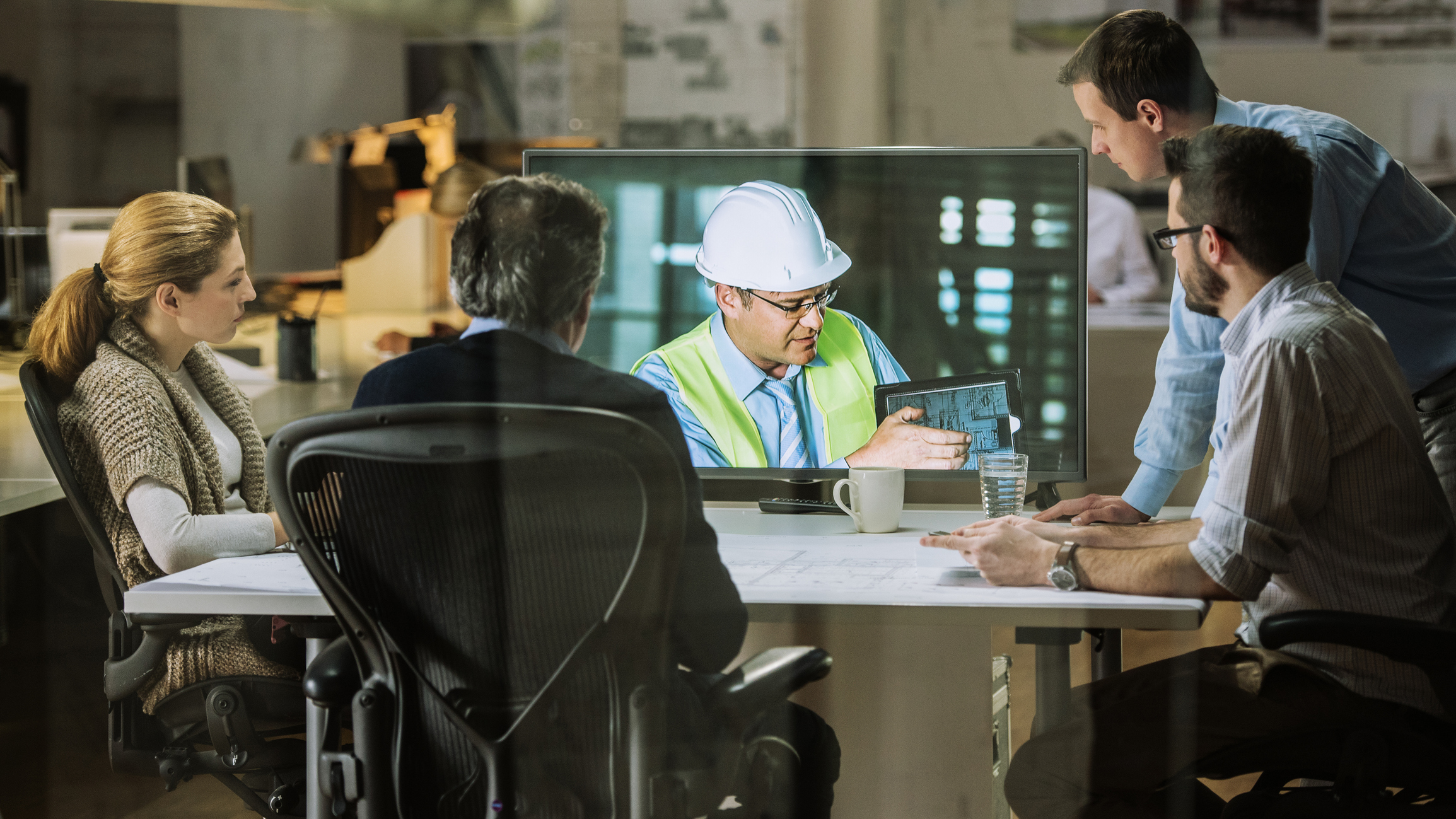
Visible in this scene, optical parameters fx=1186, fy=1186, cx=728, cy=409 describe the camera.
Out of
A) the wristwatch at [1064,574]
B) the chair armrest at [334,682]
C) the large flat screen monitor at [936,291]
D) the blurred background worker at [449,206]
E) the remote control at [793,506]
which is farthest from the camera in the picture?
the remote control at [793,506]

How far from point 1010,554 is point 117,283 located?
1.13 meters

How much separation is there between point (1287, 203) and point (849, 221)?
0.46 meters

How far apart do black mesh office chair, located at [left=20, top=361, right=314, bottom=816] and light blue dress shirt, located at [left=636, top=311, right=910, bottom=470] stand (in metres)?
0.57

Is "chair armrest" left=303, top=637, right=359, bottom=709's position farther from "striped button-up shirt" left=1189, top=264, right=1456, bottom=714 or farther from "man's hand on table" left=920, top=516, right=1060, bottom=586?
"striped button-up shirt" left=1189, top=264, right=1456, bottom=714

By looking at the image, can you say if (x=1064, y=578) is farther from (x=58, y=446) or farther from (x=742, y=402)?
(x=58, y=446)

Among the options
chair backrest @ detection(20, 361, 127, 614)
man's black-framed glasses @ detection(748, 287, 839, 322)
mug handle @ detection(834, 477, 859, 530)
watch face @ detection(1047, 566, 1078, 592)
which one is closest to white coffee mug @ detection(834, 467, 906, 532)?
mug handle @ detection(834, 477, 859, 530)

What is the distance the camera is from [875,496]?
148cm

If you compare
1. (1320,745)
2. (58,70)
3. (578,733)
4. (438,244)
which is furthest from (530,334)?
(1320,745)

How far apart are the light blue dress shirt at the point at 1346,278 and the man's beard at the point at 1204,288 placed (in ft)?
0.07

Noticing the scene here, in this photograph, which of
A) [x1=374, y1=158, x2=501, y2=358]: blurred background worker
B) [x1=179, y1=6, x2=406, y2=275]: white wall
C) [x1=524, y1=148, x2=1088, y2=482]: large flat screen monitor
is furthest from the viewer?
[x1=524, y1=148, x2=1088, y2=482]: large flat screen monitor

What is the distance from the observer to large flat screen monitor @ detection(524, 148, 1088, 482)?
133 centimetres

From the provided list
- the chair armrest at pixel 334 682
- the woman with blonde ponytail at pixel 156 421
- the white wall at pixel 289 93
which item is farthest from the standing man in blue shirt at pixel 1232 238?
the woman with blonde ponytail at pixel 156 421

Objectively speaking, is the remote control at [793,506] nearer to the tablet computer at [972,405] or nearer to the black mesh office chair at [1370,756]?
the tablet computer at [972,405]

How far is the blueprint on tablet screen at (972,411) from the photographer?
58.1 inches
